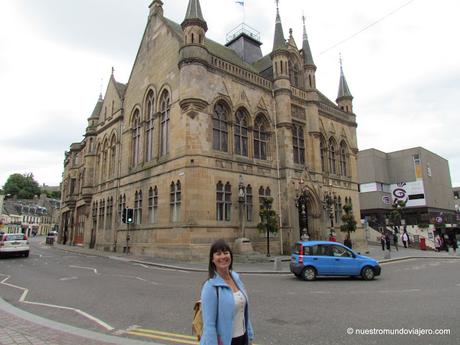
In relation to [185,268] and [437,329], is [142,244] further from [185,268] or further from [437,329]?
[437,329]

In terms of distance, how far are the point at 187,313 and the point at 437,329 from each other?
528 cm

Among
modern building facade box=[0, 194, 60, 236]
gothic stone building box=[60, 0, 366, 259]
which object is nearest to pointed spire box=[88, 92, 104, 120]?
gothic stone building box=[60, 0, 366, 259]

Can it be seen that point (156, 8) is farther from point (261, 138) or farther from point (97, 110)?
point (97, 110)

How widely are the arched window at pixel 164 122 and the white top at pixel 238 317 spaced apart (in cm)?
2257

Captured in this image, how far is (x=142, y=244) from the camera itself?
25.3 metres

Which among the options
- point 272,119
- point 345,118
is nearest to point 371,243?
point 345,118

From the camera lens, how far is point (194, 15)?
2403cm

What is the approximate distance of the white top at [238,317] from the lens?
306 centimetres

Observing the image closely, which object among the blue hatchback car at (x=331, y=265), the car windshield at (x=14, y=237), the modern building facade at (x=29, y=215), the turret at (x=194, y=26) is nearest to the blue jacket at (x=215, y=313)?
the blue hatchback car at (x=331, y=265)

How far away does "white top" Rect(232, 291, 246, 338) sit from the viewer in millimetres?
3059

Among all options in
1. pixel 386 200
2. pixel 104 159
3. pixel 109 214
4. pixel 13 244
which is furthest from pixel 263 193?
pixel 386 200

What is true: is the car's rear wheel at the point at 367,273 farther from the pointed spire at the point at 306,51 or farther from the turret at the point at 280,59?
the pointed spire at the point at 306,51

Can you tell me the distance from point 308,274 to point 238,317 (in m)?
11.7

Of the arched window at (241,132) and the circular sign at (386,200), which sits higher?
the arched window at (241,132)
